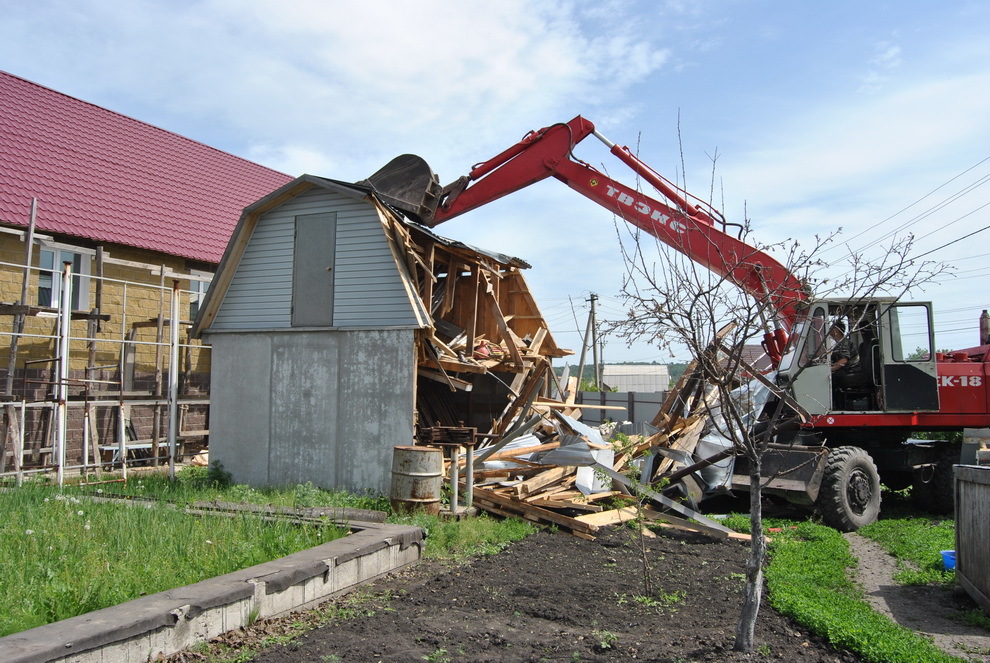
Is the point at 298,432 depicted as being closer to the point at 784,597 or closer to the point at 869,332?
the point at 784,597

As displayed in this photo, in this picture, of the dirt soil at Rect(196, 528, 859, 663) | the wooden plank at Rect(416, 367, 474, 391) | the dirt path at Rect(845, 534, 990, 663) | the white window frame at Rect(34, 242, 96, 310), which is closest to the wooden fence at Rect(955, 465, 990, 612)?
the dirt path at Rect(845, 534, 990, 663)

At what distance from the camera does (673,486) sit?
37.3 ft

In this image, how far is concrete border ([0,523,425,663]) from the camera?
14.2 ft

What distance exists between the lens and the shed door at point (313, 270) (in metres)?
11.8

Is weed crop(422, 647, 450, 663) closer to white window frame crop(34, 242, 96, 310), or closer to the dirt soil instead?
the dirt soil

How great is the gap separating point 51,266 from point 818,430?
45.3 ft

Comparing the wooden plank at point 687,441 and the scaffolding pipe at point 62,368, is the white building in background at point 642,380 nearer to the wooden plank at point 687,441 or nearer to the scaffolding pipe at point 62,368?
the wooden plank at point 687,441

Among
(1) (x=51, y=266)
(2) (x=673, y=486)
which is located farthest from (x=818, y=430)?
(1) (x=51, y=266)

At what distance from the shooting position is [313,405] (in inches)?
458

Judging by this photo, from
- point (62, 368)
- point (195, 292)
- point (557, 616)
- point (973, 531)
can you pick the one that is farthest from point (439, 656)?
point (195, 292)

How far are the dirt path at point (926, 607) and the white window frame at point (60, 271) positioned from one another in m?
12.6

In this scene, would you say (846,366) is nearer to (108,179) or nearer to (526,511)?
(526,511)

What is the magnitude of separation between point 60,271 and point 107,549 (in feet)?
29.2

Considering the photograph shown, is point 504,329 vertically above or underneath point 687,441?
above
